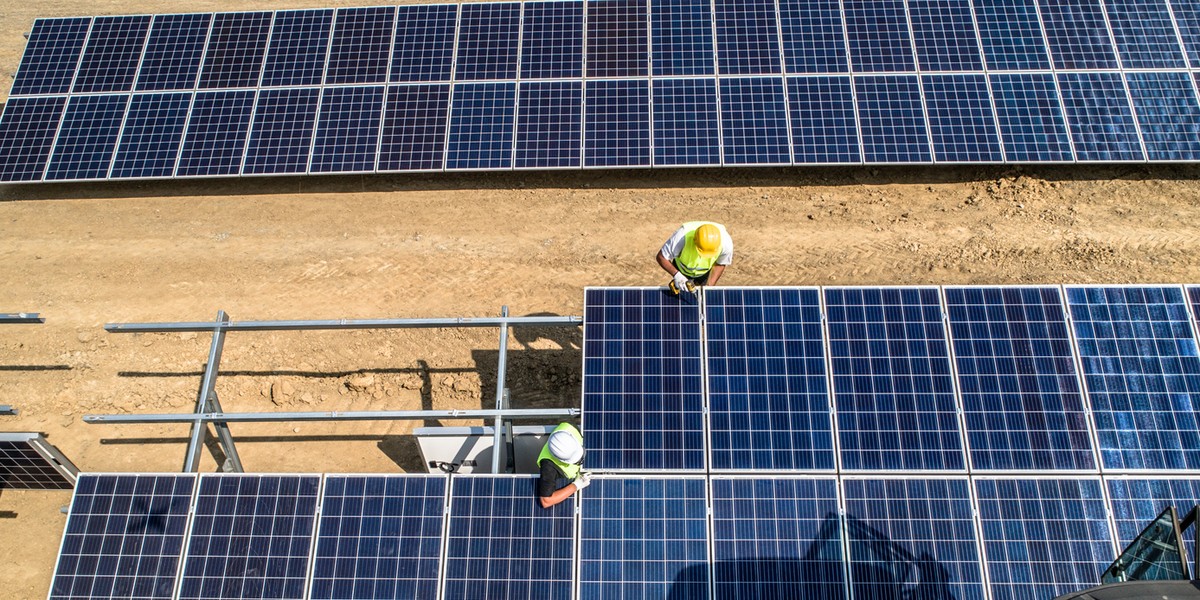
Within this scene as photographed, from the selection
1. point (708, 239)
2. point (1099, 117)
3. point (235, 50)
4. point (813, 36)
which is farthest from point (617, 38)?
point (1099, 117)

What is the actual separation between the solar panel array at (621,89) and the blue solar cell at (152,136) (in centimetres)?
4

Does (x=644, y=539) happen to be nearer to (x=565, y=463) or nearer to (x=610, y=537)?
(x=610, y=537)

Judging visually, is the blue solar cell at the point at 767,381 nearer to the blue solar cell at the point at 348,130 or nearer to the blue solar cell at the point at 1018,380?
the blue solar cell at the point at 1018,380

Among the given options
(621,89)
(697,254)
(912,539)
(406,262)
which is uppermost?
(621,89)

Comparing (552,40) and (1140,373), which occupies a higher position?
(552,40)

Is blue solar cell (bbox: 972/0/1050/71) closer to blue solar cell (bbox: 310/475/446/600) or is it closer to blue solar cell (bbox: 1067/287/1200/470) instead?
blue solar cell (bbox: 1067/287/1200/470)

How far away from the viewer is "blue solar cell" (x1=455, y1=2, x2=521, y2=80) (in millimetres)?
17031

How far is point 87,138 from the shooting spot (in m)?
17.0

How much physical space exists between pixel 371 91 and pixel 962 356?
12884 millimetres

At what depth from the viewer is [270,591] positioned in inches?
407

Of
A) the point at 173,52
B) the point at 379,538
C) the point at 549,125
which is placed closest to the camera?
the point at 379,538

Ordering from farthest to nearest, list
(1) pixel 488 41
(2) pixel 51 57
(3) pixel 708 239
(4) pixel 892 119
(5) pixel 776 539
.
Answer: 1. (2) pixel 51 57
2. (1) pixel 488 41
3. (4) pixel 892 119
4. (3) pixel 708 239
5. (5) pixel 776 539

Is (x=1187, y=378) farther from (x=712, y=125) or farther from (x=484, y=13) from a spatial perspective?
(x=484, y=13)

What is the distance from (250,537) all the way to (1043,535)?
10516 millimetres
